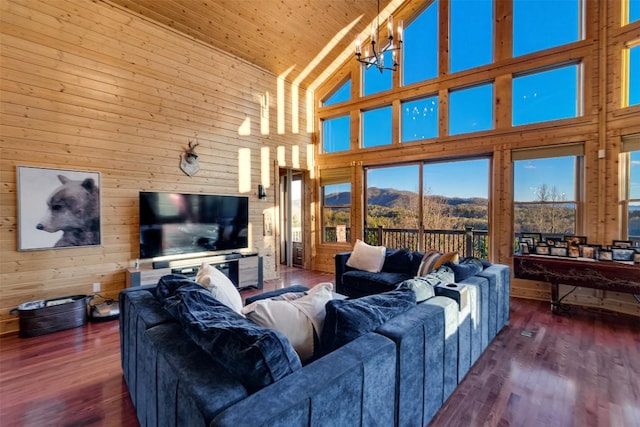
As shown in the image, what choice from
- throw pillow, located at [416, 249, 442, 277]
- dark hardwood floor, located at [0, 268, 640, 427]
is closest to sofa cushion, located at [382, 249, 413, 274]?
throw pillow, located at [416, 249, 442, 277]

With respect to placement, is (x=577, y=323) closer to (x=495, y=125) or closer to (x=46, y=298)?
(x=495, y=125)

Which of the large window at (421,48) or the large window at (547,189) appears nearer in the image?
the large window at (547,189)

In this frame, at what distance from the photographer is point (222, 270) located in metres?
4.61

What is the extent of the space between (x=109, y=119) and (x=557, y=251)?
6.11 m

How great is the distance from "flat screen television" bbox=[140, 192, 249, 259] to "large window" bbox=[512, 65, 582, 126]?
4.70m

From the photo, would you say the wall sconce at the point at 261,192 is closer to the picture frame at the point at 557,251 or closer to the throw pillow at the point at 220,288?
the throw pillow at the point at 220,288

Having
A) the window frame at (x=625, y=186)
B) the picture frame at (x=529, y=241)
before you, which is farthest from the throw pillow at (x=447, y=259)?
the window frame at (x=625, y=186)

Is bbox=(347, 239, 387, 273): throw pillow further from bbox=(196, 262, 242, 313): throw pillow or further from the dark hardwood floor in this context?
bbox=(196, 262, 242, 313): throw pillow

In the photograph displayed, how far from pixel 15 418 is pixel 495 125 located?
6.18m

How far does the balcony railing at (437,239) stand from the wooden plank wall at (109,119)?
247 centimetres

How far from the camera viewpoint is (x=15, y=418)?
6.28 feet

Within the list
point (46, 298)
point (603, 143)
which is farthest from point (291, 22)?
point (46, 298)

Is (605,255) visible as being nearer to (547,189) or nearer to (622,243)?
(622,243)

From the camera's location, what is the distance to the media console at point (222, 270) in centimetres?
384
